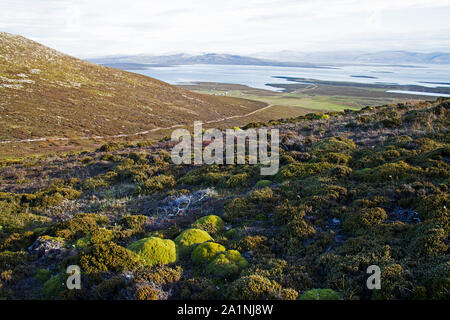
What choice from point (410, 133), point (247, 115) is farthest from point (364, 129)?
point (247, 115)

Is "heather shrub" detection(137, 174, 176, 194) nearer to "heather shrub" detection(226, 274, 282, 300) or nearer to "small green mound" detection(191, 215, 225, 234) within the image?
"small green mound" detection(191, 215, 225, 234)

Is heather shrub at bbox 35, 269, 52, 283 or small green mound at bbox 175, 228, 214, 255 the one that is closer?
heather shrub at bbox 35, 269, 52, 283

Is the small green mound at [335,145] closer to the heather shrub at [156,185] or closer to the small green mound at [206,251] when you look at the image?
the heather shrub at [156,185]

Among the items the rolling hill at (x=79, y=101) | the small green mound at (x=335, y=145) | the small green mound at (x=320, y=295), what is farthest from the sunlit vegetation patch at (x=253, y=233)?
the rolling hill at (x=79, y=101)

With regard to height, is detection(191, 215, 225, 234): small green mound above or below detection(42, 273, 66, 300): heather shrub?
above

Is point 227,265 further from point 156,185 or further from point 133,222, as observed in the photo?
point 156,185

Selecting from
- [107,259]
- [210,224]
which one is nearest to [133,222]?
[210,224]

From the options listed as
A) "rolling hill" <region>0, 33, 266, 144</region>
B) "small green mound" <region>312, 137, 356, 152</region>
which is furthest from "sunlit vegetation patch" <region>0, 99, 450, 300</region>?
"rolling hill" <region>0, 33, 266, 144</region>
